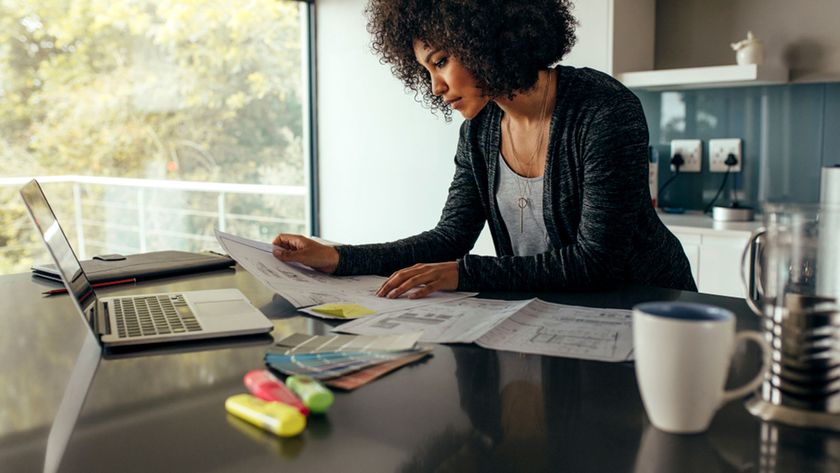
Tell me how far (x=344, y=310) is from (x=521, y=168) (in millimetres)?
645

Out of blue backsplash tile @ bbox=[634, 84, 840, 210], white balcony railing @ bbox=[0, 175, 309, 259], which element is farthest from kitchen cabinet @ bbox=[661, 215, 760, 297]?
white balcony railing @ bbox=[0, 175, 309, 259]

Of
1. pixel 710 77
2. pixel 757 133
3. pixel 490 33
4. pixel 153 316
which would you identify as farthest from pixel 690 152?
pixel 153 316

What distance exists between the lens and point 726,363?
24.8 inches

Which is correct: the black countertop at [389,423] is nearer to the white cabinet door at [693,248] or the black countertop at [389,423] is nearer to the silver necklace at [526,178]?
the silver necklace at [526,178]

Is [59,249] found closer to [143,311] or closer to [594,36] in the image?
[143,311]

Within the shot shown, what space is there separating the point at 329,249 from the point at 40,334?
1.77 ft

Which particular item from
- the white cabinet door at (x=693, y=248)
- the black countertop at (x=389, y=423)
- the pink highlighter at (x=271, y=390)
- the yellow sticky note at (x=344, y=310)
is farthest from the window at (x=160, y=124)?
the pink highlighter at (x=271, y=390)

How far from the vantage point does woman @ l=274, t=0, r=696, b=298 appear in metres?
1.31

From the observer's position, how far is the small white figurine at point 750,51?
2.79 m

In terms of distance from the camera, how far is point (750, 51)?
9.15 ft

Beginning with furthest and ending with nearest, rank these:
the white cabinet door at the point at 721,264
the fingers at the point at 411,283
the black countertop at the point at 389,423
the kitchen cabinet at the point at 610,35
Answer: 1. the kitchen cabinet at the point at 610,35
2. the white cabinet door at the point at 721,264
3. the fingers at the point at 411,283
4. the black countertop at the point at 389,423

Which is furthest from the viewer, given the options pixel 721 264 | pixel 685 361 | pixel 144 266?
pixel 721 264

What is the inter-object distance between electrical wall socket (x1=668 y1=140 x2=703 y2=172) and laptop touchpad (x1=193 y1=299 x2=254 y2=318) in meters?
2.43

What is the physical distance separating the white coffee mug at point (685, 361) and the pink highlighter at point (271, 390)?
0.30 metres
